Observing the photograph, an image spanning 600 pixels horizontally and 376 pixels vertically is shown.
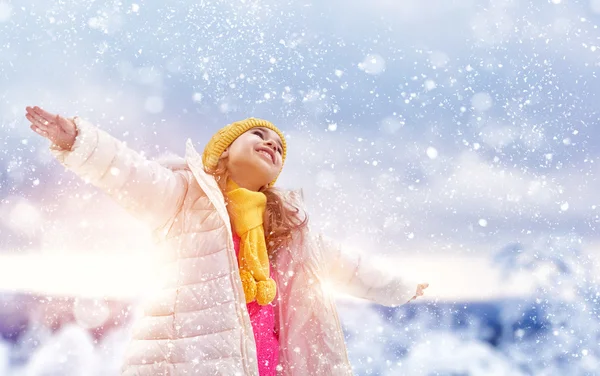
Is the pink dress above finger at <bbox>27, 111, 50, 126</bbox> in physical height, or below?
below

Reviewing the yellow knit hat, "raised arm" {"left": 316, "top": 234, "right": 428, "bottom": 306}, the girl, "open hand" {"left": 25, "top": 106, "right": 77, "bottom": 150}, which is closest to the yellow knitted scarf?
the girl

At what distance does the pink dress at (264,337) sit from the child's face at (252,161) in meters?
0.32

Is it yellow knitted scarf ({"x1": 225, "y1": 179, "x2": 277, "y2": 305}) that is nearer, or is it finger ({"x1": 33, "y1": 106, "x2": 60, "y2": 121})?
finger ({"x1": 33, "y1": 106, "x2": 60, "y2": 121})

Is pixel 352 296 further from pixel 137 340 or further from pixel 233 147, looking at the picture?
pixel 137 340

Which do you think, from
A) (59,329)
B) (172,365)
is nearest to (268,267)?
(172,365)

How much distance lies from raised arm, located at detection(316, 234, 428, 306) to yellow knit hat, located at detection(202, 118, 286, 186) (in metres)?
0.44

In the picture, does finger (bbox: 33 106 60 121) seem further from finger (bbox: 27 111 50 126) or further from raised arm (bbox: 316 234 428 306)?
raised arm (bbox: 316 234 428 306)

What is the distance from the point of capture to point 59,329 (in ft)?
11.2

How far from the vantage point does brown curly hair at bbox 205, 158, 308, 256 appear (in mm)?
2255

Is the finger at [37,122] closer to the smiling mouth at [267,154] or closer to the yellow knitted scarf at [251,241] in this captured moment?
the yellow knitted scarf at [251,241]

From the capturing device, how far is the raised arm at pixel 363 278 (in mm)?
2529

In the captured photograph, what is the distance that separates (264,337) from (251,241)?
36cm

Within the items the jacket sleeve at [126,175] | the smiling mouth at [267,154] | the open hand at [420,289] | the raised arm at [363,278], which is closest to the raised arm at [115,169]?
the jacket sleeve at [126,175]

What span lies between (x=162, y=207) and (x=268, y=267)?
18.1 inches
